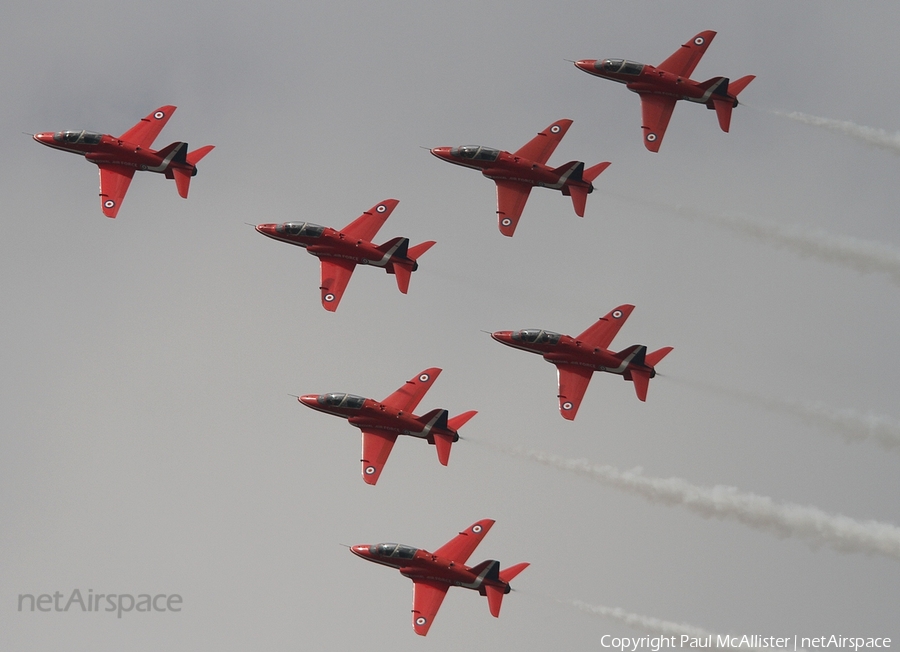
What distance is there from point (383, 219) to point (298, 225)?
467 centimetres

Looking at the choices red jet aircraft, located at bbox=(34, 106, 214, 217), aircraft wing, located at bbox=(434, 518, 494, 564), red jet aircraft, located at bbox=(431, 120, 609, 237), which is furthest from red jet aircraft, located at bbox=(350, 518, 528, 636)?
red jet aircraft, located at bbox=(34, 106, 214, 217)

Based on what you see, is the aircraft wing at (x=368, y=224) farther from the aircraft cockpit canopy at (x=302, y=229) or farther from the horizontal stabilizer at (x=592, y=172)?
the horizontal stabilizer at (x=592, y=172)

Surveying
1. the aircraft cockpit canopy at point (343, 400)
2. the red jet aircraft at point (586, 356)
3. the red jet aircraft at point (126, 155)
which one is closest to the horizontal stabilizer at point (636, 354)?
the red jet aircraft at point (586, 356)

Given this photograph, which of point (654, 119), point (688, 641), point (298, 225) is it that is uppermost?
point (654, 119)

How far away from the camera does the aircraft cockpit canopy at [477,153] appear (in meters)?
99.2

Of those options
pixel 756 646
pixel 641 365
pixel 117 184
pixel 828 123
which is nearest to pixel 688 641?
pixel 756 646

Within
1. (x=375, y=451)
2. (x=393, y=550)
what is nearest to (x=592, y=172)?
(x=375, y=451)

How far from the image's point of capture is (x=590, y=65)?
334 feet

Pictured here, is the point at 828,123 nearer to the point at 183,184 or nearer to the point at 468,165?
the point at 468,165

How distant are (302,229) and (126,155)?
10211mm

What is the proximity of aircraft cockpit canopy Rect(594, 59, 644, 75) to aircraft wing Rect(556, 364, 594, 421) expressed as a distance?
55.4 ft

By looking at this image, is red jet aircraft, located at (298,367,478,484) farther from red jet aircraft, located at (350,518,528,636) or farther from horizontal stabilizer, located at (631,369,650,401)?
horizontal stabilizer, located at (631,369,650,401)

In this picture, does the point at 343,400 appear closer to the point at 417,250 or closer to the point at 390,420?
the point at 390,420

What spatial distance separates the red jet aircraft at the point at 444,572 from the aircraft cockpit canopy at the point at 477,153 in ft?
66.0
